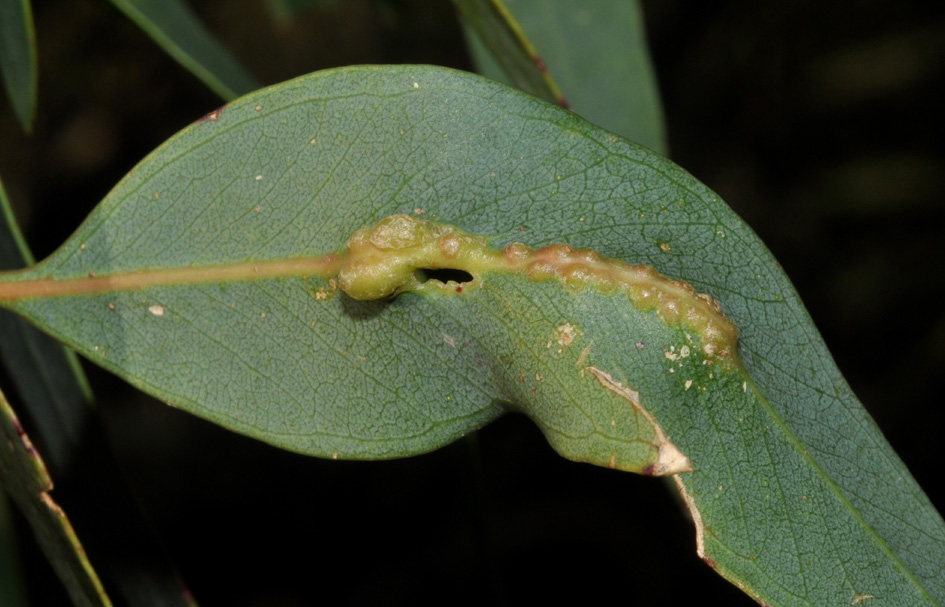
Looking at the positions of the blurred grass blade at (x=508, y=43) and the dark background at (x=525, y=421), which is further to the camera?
the dark background at (x=525, y=421)

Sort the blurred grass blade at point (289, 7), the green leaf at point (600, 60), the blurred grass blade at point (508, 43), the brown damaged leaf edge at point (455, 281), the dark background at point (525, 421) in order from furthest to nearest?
1. the dark background at point (525, 421)
2. the blurred grass blade at point (289, 7)
3. the green leaf at point (600, 60)
4. the blurred grass blade at point (508, 43)
5. the brown damaged leaf edge at point (455, 281)

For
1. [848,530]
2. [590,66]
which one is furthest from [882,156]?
[848,530]

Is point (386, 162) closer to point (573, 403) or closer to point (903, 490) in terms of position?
point (573, 403)

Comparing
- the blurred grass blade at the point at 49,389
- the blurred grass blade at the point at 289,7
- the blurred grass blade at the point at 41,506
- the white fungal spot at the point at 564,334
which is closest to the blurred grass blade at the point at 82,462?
the blurred grass blade at the point at 49,389

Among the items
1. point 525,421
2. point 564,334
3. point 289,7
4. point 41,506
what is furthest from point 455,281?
point 525,421

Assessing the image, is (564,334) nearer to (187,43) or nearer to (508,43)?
(508,43)

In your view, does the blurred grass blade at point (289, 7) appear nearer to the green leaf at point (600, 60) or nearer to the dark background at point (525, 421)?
the dark background at point (525, 421)

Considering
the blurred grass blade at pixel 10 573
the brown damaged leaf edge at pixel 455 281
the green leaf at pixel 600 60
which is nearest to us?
the brown damaged leaf edge at pixel 455 281
